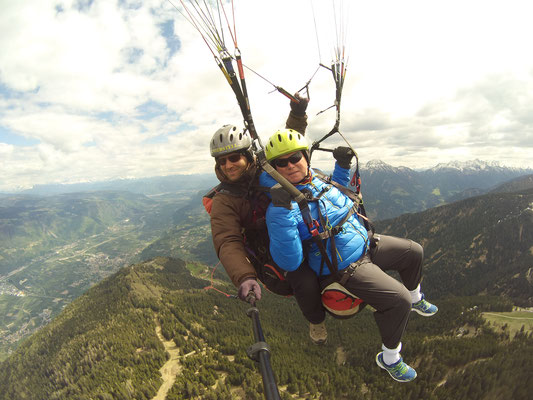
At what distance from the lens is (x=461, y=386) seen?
99.2 ft

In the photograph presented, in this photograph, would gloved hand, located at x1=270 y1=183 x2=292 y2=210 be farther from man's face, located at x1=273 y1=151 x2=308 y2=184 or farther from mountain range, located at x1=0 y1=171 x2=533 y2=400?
mountain range, located at x1=0 y1=171 x2=533 y2=400

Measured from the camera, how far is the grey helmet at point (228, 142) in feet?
20.0

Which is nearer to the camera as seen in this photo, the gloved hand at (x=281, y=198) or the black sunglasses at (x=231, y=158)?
the gloved hand at (x=281, y=198)

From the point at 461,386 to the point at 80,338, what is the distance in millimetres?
105468

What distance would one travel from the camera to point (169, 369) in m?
56.5

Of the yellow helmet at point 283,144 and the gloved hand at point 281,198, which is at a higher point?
the yellow helmet at point 283,144

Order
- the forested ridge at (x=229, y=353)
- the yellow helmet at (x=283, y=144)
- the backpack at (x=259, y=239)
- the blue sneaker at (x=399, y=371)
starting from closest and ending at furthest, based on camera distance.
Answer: the yellow helmet at (x=283, y=144) < the blue sneaker at (x=399, y=371) < the backpack at (x=259, y=239) < the forested ridge at (x=229, y=353)

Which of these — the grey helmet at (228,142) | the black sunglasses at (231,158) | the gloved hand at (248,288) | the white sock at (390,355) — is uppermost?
the grey helmet at (228,142)

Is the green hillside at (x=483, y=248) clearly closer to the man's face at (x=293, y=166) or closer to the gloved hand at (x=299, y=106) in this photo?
the gloved hand at (x=299, y=106)

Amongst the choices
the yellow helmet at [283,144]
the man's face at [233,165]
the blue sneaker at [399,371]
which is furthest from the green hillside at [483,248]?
the man's face at [233,165]

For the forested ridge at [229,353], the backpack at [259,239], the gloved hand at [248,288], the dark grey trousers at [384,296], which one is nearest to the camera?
the gloved hand at [248,288]

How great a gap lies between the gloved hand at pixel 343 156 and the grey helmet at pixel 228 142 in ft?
9.24

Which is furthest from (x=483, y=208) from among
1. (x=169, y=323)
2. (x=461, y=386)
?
(x=169, y=323)

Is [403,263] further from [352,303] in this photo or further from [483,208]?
[483,208]
